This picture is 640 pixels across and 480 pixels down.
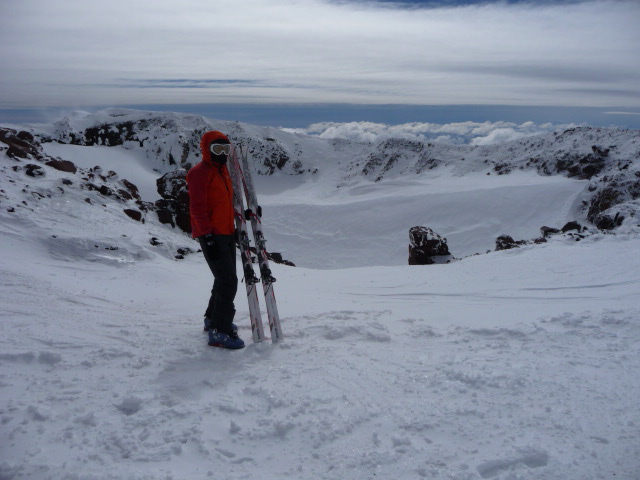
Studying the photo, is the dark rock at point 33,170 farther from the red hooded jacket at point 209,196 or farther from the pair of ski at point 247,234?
the red hooded jacket at point 209,196

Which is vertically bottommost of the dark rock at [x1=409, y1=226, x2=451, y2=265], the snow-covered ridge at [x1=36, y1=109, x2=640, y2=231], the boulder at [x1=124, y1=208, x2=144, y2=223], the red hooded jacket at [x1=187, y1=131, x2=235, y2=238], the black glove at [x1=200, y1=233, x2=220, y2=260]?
the dark rock at [x1=409, y1=226, x2=451, y2=265]

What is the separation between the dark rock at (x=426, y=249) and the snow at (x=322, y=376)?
8.27m

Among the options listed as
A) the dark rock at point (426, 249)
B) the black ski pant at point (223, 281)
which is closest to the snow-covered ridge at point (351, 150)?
the dark rock at point (426, 249)

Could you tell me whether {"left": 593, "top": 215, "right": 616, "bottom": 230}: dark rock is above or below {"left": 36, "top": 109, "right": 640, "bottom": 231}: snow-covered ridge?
below

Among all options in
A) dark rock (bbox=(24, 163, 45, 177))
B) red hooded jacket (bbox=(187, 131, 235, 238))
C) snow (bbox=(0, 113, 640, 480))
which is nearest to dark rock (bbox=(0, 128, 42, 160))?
dark rock (bbox=(24, 163, 45, 177))

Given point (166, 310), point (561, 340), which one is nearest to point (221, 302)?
point (166, 310)

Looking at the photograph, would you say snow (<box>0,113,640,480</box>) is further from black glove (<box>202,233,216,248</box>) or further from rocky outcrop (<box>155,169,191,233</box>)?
rocky outcrop (<box>155,169,191,233</box>)

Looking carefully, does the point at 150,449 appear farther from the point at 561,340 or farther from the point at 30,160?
the point at 30,160

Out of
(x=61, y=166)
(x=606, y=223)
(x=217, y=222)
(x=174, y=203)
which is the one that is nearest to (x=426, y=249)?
(x=606, y=223)

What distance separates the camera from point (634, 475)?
2.98 metres

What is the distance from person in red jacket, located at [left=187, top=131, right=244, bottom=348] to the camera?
489 cm

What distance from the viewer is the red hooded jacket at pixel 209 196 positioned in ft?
16.0

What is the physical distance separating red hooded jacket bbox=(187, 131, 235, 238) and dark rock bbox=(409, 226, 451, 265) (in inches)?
539

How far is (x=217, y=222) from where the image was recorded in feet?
16.5
